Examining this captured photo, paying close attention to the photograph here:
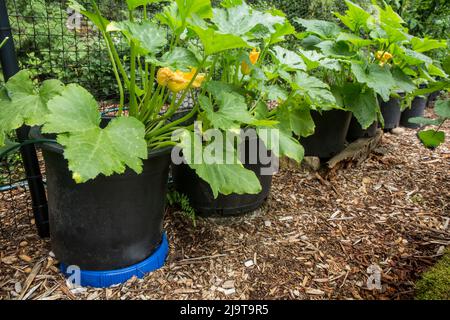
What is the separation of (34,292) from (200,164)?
70cm

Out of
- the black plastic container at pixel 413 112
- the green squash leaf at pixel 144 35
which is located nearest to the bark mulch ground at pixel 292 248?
the green squash leaf at pixel 144 35

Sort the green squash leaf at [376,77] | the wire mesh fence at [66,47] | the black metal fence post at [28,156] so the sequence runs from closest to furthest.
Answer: the black metal fence post at [28,156] → the green squash leaf at [376,77] → the wire mesh fence at [66,47]

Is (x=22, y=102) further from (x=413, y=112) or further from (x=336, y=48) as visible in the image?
(x=413, y=112)

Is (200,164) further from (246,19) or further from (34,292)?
(34,292)

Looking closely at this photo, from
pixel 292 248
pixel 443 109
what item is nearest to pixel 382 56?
pixel 443 109

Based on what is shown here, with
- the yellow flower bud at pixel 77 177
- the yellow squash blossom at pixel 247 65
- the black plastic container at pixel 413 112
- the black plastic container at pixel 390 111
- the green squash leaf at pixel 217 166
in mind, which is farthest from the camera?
the black plastic container at pixel 413 112

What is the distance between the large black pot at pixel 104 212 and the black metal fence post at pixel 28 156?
0.56 feet

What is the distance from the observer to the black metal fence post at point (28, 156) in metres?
1.14

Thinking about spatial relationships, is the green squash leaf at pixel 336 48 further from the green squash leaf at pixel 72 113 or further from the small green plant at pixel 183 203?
the green squash leaf at pixel 72 113

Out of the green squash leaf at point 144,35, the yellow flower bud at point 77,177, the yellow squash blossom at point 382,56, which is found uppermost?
the green squash leaf at point 144,35
